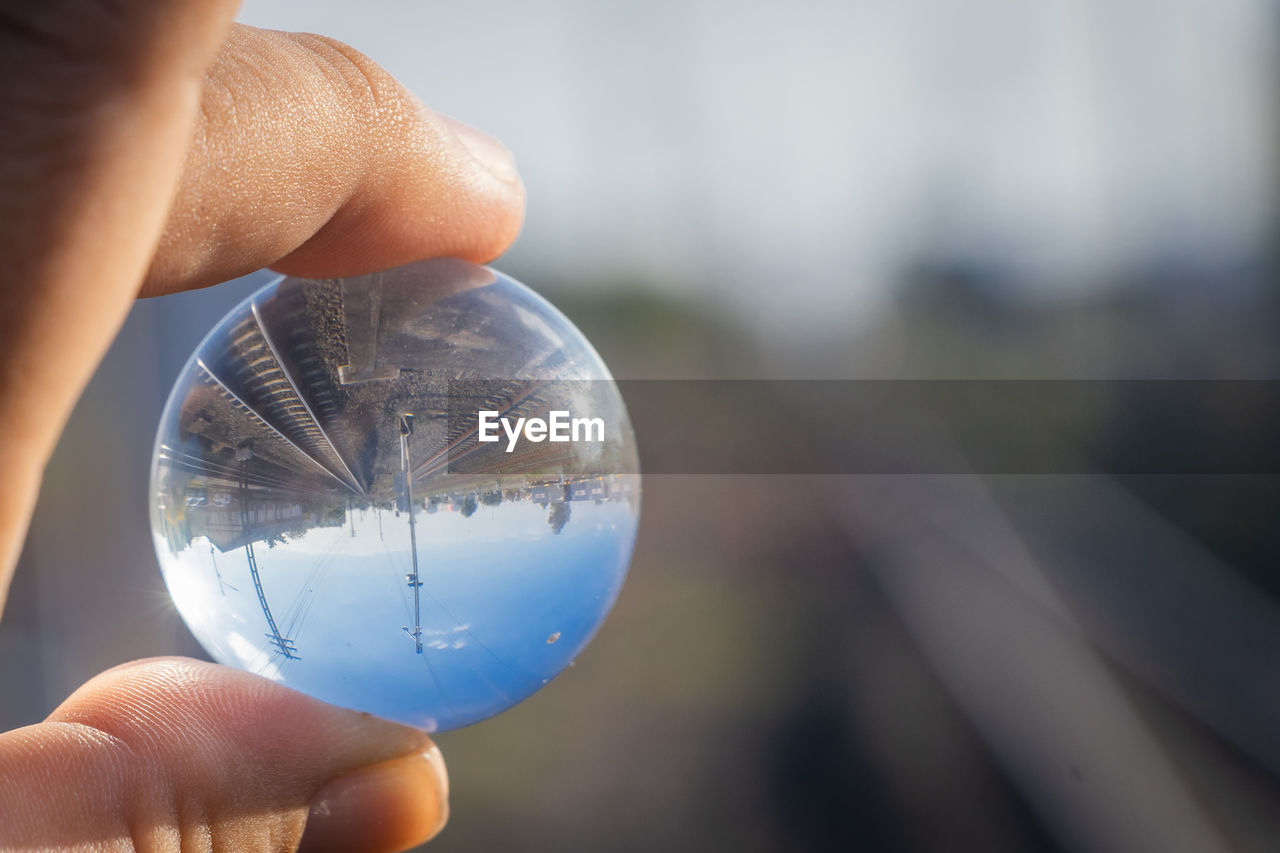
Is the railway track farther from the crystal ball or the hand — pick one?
the hand

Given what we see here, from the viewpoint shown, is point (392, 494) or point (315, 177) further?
point (315, 177)

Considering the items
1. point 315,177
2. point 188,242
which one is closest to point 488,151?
point 315,177

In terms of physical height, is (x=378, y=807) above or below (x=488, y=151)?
below

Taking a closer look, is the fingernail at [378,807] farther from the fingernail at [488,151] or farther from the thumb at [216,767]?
the fingernail at [488,151]

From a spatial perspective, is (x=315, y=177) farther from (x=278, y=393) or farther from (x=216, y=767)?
(x=216, y=767)

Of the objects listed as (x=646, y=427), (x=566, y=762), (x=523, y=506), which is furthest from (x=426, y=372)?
(x=646, y=427)

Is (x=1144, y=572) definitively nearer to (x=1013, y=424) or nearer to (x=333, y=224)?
(x=1013, y=424)

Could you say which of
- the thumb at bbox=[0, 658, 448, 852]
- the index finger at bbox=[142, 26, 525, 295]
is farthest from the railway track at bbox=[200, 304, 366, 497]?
the thumb at bbox=[0, 658, 448, 852]
